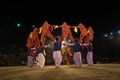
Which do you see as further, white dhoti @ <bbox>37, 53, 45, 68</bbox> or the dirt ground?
white dhoti @ <bbox>37, 53, 45, 68</bbox>

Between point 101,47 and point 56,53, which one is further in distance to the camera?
point 101,47

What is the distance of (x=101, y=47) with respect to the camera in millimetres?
61406

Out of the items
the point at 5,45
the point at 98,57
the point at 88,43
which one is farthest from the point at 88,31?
the point at 5,45

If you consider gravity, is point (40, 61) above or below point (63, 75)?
above

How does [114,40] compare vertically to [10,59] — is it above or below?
above

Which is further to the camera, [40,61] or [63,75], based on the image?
[40,61]

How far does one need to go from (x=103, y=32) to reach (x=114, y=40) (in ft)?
22.2

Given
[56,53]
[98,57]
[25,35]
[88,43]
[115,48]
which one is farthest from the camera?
[25,35]

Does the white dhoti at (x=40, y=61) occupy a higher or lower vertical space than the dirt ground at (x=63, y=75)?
higher

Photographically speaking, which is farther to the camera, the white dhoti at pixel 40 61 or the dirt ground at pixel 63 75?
the white dhoti at pixel 40 61

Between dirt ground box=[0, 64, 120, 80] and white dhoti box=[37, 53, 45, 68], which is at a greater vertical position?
white dhoti box=[37, 53, 45, 68]

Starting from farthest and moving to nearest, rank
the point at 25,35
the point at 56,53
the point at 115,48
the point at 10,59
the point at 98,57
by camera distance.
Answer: the point at 25,35 → the point at 115,48 → the point at 98,57 → the point at 10,59 → the point at 56,53

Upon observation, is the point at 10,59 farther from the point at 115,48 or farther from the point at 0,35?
the point at 115,48

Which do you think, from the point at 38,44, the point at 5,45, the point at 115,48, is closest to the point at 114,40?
the point at 115,48
